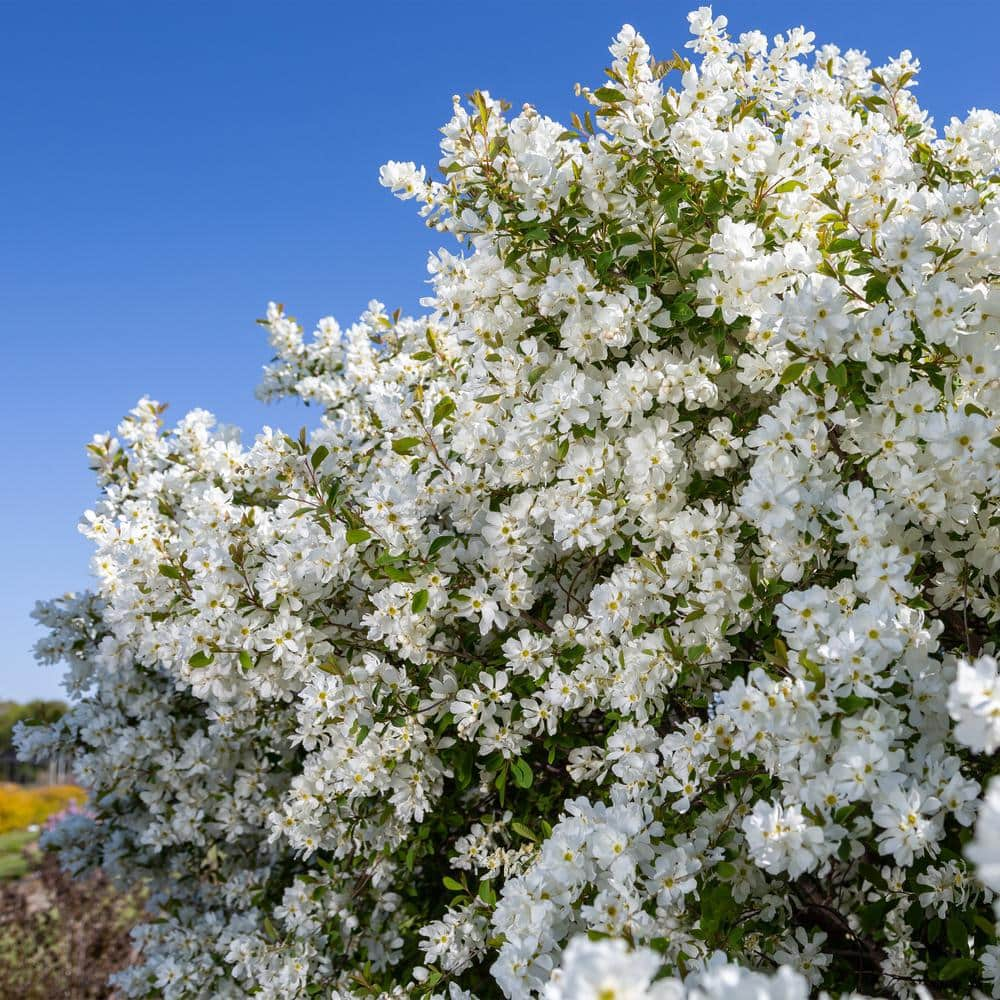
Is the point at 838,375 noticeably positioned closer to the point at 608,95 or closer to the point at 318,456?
the point at 608,95

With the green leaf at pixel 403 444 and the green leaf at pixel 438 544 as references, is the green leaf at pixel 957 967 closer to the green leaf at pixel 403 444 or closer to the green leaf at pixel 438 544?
the green leaf at pixel 438 544

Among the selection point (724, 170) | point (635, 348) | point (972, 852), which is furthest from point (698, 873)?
point (724, 170)

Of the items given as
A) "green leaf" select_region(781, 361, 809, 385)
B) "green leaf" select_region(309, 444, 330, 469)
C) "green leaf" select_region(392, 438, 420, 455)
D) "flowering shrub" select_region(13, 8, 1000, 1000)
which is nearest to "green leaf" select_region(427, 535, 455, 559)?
"flowering shrub" select_region(13, 8, 1000, 1000)

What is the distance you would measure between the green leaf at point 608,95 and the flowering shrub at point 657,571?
2 cm

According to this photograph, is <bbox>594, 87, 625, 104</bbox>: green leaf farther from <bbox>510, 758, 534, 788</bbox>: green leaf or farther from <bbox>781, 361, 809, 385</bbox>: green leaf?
<bbox>510, 758, 534, 788</bbox>: green leaf

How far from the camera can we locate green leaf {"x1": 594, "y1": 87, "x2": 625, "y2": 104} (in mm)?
2764

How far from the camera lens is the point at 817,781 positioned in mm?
2088

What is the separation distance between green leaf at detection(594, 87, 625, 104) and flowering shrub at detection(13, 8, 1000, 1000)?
0.05ft

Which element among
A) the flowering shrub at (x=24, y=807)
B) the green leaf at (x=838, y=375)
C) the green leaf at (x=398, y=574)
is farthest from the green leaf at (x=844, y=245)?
the flowering shrub at (x=24, y=807)

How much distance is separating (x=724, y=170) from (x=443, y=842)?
2616mm

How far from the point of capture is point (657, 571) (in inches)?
108

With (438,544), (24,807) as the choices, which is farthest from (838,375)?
(24,807)

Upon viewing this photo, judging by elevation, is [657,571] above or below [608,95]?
below

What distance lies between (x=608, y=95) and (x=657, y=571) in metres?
1.42
